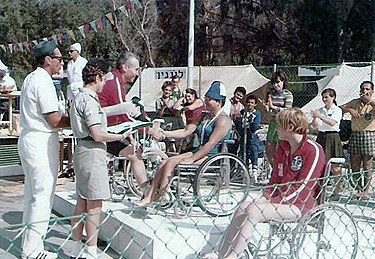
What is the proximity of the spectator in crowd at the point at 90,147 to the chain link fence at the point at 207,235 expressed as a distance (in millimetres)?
172

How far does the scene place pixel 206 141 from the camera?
5.14 m

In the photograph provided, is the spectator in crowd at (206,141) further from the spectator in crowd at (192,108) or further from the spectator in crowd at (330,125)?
the spectator in crowd at (330,125)

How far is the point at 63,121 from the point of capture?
13.4 feet

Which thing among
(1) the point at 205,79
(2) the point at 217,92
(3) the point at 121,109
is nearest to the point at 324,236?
(2) the point at 217,92

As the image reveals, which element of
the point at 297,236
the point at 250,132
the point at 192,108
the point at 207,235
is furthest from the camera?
the point at 250,132

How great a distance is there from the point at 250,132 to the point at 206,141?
9.17 feet

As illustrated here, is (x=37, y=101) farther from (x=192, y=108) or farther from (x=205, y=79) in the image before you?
(x=205, y=79)

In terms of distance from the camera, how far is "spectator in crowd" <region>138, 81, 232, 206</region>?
4798 mm

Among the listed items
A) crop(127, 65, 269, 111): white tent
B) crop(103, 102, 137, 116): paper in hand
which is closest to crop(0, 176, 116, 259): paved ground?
crop(103, 102, 137, 116): paper in hand

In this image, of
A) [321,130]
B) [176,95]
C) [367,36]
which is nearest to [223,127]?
[321,130]

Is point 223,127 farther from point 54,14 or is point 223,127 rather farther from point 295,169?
point 54,14

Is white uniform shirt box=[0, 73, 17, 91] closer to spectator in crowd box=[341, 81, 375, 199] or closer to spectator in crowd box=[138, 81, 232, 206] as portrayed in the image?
spectator in crowd box=[138, 81, 232, 206]

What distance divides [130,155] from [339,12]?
2425 centimetres

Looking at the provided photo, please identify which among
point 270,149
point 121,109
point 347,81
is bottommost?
point 270,149
